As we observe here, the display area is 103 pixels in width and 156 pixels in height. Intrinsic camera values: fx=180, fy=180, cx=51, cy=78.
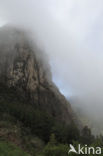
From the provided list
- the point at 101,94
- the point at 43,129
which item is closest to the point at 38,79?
the point at 43,129

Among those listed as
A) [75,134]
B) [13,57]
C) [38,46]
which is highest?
[38,46]

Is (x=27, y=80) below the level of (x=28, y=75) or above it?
below

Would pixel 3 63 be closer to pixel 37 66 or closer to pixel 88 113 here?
pixel 37 66

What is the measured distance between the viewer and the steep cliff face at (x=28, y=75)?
5250 cm

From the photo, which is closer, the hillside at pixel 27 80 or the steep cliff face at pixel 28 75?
the hillside at pixel 27 80

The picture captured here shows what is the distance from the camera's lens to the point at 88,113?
3477 inches

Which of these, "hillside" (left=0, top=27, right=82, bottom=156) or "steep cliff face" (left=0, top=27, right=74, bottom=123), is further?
→ "steep cliff face" (left=0, top=27, right=74, bottom=123)

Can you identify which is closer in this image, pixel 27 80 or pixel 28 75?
pixel 27 80

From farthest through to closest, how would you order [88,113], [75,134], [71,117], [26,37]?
[88,113]
[26,37]
[71,117]
[75,134]

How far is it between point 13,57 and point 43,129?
30.6 m

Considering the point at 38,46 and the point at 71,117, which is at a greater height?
the point at 38,46

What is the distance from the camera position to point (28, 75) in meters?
55.2

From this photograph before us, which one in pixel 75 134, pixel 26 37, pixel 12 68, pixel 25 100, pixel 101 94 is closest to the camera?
pixel 75 134

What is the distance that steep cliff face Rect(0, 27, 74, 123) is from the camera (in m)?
52.5
